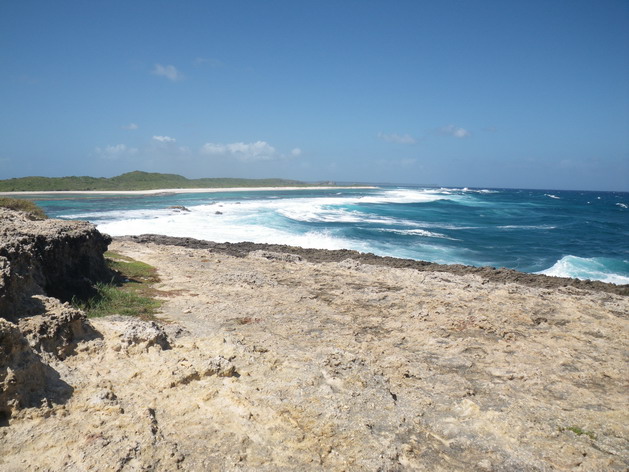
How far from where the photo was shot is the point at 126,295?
919cm

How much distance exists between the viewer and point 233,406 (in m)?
4.22

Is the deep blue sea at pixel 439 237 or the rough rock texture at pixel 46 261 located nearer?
the rough rock texture at pixel 46 261

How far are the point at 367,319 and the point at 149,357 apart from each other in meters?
4.74

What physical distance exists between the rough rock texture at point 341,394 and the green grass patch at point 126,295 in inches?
24.9

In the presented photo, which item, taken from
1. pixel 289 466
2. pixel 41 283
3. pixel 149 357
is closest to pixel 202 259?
pixel 41 283


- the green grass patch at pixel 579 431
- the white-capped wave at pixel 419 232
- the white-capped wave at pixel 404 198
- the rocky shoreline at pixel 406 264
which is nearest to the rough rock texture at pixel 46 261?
the green grass patch at pixel 579 431

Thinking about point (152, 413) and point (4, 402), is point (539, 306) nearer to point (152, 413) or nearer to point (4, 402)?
point (152, 413)

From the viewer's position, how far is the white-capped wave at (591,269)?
16875 mm

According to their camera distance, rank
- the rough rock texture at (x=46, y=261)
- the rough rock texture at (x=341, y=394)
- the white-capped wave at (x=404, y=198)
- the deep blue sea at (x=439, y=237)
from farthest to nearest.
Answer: the white-capped wave at (x=404, y=198), the deep blue sea at (x=439, y=237), the rough rock texture at (x=46, y=261), the rough rock texture at (x=341, y=394)

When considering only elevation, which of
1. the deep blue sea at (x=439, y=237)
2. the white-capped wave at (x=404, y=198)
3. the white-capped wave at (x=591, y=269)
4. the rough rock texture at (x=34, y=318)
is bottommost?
the white-capped wave at (x=591, y=269)

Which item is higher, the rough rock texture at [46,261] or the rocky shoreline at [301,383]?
the rough rock texture at [46,261]

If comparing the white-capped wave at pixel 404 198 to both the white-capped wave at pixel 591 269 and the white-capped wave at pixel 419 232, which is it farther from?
the white-capped wave at pixel 591 269

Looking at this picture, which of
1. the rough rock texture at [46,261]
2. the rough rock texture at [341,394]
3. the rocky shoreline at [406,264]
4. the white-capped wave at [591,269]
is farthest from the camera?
the white-capped wave at [591,269]

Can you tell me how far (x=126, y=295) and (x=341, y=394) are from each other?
657 cm
